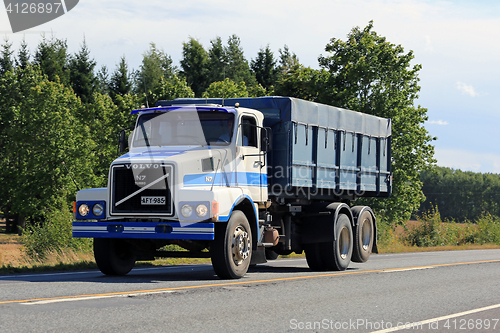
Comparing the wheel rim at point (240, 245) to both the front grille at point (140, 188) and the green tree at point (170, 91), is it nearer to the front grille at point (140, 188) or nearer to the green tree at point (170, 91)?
the front grille at point (140, 188)

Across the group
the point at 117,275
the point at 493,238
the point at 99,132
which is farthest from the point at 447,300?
the point at 99,132

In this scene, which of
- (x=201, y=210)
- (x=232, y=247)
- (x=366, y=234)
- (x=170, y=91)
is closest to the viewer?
(x=201, y=210)

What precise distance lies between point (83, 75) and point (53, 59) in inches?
133

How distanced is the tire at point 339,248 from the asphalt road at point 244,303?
1.62 m

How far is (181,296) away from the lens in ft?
29.9

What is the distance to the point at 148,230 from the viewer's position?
10.9 m

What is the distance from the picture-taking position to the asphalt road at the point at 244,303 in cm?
710

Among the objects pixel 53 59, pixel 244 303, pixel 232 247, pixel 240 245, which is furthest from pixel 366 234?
pixel 53 59

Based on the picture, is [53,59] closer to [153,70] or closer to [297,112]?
[153,70]

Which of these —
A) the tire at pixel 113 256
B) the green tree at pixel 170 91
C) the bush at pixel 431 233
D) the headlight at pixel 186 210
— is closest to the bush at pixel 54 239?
the tire at pixel 113 256

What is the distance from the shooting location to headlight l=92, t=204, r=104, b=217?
37.6 ft

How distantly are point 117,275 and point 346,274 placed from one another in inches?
194

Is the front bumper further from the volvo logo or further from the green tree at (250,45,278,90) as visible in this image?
the green tree at (250,45,278,90)

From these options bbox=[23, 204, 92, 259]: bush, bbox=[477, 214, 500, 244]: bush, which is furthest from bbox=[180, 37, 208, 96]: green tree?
bbox=[23, 204, 92, 259]: bush
